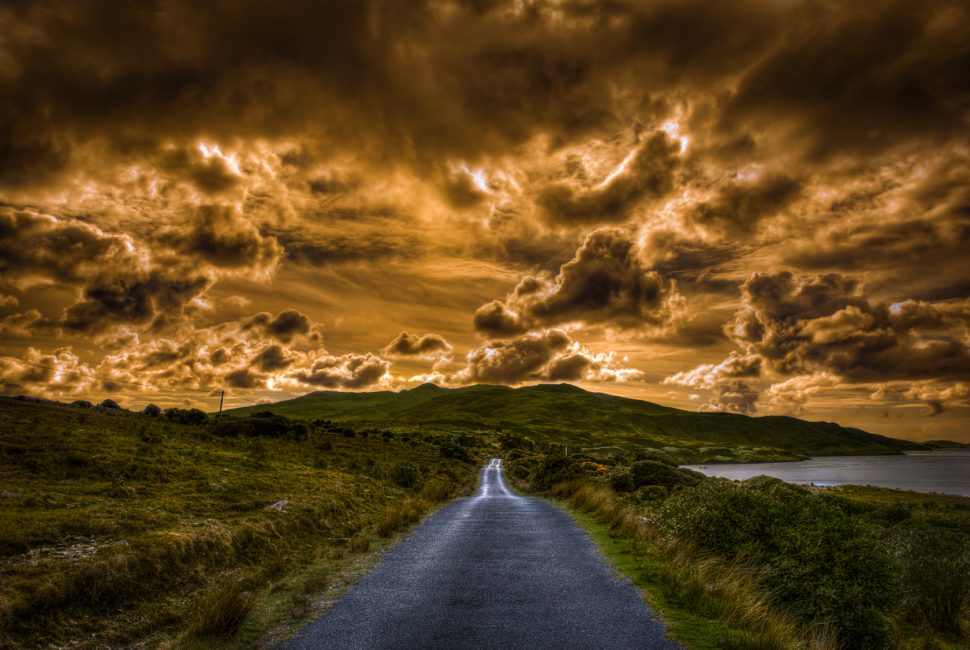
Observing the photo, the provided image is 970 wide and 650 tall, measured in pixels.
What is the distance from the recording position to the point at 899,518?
3609 centimetres

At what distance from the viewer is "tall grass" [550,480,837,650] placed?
7.60 meters

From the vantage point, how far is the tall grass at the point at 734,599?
24.9 feet

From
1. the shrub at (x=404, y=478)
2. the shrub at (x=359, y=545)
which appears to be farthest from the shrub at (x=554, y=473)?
the shrub at (x=359, y=545)

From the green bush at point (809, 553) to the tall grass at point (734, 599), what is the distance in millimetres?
420

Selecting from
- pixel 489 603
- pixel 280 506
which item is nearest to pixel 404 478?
pixel 280 506

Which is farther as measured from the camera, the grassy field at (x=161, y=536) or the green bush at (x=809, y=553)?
the green bush at (x=809, y=553)

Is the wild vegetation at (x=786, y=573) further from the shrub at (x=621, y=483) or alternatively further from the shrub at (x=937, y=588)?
the shrub at (x=621, y=483)

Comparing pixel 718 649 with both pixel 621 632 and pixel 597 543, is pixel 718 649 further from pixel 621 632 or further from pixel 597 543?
pixel 597 543

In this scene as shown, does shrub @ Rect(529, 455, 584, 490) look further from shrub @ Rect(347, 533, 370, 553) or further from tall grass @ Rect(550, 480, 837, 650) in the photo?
tall grass @ Rect(550, 480, 837, 650)

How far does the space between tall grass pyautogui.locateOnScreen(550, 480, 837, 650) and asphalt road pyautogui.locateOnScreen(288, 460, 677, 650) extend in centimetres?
103

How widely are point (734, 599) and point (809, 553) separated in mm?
2198

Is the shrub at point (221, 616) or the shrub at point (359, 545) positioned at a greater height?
the shrub at point (221, 616)

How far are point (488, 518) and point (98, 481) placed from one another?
46.6 ft

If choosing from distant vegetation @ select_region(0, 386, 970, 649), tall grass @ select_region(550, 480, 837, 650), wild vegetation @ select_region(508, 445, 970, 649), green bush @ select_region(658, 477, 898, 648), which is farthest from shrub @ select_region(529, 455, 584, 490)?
tall grass @ select_region(550, 480, 837, 650)
